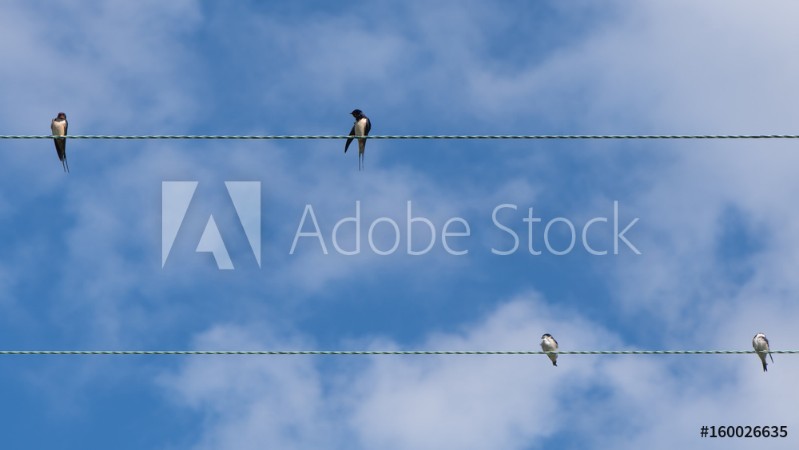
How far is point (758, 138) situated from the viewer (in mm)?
11133

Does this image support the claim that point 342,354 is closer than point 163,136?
Yes

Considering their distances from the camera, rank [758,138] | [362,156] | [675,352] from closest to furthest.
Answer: [675,352], [758,138], [362,156]

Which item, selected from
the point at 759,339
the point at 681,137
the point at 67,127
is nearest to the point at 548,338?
the point at 759,339

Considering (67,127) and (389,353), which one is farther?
(67,127)

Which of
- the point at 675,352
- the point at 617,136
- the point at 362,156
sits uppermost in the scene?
the point at 362,156

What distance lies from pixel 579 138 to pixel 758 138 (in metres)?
1.42

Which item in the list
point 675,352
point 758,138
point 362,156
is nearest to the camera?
point 675,352

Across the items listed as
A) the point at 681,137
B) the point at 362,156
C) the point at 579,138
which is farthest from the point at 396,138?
the point at 362,156

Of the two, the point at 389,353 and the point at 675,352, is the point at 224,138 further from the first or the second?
the point at 675,352

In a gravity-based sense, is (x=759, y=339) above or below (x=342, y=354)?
above

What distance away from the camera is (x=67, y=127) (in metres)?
19.2

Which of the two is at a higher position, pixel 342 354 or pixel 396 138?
pixel 396 138

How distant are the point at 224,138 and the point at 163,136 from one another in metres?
0.49

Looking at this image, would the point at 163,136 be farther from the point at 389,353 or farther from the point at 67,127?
the point at 67,127
